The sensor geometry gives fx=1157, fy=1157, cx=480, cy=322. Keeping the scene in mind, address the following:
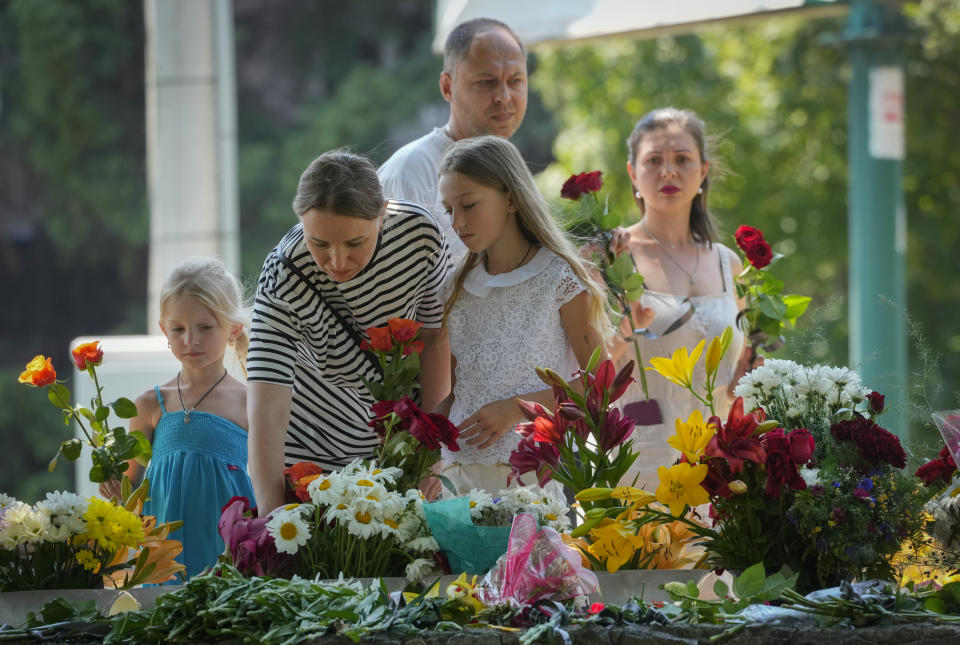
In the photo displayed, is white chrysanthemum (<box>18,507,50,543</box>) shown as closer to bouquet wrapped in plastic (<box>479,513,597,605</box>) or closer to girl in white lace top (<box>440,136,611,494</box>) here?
bouquet wrapped in plastic (<box>479,513,597,605</box>)

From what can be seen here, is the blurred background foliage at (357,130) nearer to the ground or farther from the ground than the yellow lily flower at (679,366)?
farther from the ground

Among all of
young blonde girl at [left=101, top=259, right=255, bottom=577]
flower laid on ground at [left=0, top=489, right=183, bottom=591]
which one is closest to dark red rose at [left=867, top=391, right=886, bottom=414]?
flower laid on ground at [left=0, top=489, right=183, bottom=591]

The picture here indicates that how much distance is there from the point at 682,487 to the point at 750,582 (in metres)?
0.21

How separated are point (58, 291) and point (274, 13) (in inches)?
235

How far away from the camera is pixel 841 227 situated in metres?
11.3

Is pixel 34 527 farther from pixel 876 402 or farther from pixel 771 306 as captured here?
pixel 771 306

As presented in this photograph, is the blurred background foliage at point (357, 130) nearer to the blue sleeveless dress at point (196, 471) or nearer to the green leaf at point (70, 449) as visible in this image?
the blue sleeveless dress at point (196, 471)

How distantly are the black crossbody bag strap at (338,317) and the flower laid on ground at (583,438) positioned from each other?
478 millimetres

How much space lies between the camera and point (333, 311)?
2748 mm

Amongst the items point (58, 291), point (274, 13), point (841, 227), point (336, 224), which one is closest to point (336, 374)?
point (336, 224)

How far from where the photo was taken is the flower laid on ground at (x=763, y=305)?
3.28m

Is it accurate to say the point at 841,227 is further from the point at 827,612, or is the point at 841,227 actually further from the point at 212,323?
the point at 827,612

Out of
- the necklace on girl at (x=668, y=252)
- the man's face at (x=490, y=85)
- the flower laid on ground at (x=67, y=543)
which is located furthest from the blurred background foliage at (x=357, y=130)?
the flower laid on ground at (x=67, y=543)

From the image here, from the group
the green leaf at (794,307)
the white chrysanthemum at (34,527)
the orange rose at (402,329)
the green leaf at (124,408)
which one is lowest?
the white chrysanthemum at (34,527)
